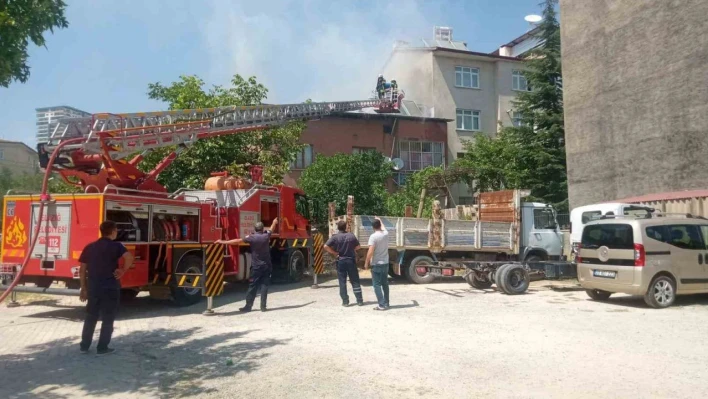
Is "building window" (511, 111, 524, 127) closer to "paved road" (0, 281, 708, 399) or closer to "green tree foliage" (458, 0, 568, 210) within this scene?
"green tree foliage" (458, 0, 568, 210)

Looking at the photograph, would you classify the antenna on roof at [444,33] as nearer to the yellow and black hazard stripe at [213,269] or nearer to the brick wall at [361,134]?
the brick wall at [361,134]

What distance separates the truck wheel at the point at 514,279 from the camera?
1298 cm

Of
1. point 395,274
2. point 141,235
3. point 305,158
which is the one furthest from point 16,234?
point 305,158

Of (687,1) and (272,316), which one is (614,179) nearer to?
(687,1)

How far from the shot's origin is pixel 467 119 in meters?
36.0

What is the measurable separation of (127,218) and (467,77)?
28973 mm

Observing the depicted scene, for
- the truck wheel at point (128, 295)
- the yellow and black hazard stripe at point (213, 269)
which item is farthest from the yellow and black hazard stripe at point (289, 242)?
the truck wheel at point (128, 295)

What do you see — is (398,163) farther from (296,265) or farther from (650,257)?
(650,257)

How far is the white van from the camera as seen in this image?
14362 mm

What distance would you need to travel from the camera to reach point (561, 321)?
949 centimetres

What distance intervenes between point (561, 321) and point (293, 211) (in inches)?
343

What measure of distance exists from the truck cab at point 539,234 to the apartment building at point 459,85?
1621 centimetres

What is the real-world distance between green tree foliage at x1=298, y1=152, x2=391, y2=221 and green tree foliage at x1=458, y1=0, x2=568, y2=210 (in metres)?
8.11

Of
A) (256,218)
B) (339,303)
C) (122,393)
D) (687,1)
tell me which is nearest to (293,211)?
(256,218)
